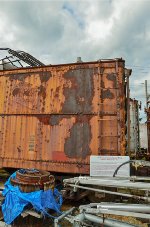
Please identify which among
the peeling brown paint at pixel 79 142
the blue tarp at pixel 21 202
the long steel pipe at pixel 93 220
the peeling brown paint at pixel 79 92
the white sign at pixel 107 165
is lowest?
the blue tarp at pixel 21 202

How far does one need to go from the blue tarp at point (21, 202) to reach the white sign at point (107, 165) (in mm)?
1961

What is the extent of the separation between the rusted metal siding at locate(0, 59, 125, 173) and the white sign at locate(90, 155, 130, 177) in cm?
43

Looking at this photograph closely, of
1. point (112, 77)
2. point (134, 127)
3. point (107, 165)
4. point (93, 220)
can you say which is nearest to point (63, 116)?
point (112, 77)

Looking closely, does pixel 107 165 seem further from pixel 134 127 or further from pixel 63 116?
pixel 134 127

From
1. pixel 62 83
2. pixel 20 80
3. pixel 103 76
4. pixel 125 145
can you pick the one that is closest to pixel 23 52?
pixel 20 80

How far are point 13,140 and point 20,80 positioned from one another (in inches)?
99.2

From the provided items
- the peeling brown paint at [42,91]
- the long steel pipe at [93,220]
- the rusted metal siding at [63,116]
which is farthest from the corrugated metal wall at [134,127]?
the long steel pipe at [93,220]

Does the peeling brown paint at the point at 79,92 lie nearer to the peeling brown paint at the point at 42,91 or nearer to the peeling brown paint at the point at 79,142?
the peeling brown paint at the point at 79,142

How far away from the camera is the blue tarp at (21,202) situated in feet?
18.5

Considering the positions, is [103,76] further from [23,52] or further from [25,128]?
[23,52]

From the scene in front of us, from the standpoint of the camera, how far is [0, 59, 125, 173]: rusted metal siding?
318 inches

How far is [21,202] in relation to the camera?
5719 millimetres

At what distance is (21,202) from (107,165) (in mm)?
2978

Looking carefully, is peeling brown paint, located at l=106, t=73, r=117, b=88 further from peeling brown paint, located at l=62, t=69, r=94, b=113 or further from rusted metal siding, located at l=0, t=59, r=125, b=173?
peeling brown paint, located at l=62, t=69, r=94, b=113
